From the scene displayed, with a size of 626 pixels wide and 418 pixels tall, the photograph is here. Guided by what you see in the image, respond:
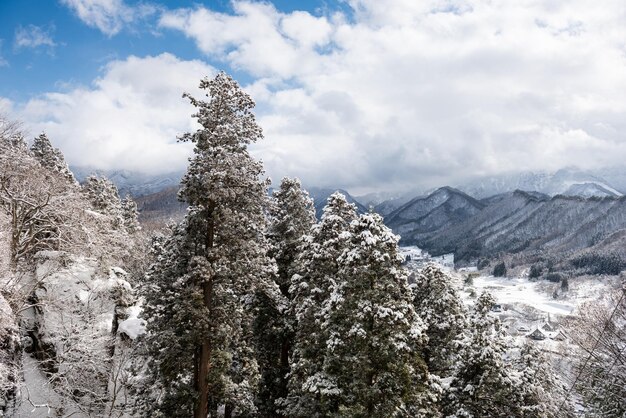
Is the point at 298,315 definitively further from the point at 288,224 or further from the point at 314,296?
the point at 288,224

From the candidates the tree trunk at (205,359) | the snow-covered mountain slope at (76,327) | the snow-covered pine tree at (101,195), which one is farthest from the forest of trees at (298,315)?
the snow-covered pine tree at (101,195)

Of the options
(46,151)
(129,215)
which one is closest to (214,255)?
(46,151)

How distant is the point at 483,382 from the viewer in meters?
17.6

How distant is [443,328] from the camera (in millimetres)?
23500

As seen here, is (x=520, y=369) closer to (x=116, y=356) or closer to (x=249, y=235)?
(x=249, y=235)

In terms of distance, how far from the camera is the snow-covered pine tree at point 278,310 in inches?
901

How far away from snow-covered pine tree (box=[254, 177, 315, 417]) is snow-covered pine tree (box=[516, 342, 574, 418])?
1124 centimetres

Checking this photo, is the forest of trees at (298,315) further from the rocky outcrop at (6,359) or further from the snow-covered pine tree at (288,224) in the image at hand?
the snow-covered pine tree at (288,224)

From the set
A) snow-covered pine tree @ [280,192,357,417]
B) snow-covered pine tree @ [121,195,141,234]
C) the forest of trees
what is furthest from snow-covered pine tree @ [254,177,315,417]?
snow-covered pine tree @ [121,195,141,234]

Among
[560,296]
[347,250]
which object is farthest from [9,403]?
[560,296]

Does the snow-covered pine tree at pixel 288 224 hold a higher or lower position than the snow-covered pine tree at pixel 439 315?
higher

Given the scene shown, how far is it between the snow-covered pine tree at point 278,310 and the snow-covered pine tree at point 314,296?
3005 millimetres

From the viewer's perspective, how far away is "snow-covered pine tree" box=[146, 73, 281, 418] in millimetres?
15469

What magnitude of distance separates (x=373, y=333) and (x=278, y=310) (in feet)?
28.0
